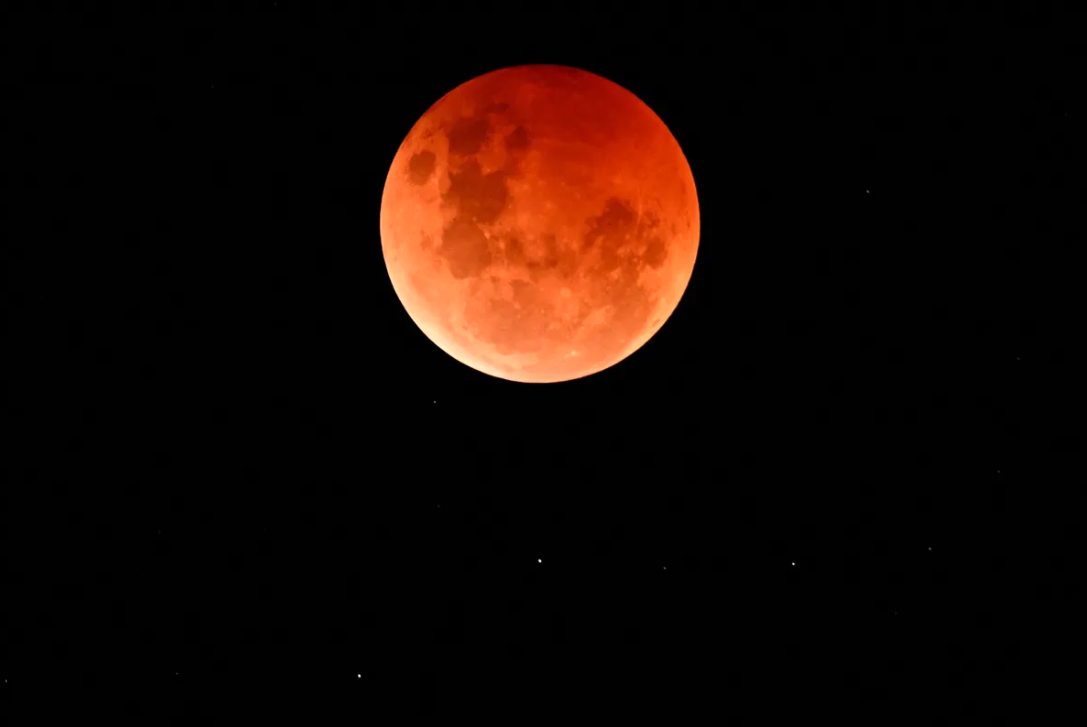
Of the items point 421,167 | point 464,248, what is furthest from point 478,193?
point 421,167

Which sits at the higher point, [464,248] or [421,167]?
[421,167]

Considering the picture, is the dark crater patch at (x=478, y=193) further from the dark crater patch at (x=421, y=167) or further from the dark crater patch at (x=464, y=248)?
the dark crater patch at (x=421, y=167)

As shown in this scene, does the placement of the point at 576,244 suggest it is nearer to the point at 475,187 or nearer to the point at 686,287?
the point at 475,187

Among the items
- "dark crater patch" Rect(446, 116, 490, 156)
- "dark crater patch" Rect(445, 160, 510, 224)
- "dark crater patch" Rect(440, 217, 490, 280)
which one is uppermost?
"dark crater patch" Rect(446, 116, 490, 156)

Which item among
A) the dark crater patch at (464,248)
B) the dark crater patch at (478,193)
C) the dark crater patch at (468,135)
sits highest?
the dark crater patch at (468,135)

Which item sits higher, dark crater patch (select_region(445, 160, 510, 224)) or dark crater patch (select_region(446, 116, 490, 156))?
dark crater patch (select_region(446, 116, 490, 156))

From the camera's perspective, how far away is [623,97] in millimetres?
4785

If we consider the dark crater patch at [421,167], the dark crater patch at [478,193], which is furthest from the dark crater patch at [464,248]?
the dark crater patch at [421,167]

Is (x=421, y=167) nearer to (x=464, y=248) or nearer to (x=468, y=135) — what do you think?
(x=468, y=135)

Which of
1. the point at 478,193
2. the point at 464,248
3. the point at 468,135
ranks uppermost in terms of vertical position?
the point at 468,135

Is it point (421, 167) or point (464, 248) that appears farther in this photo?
point (421, 167)

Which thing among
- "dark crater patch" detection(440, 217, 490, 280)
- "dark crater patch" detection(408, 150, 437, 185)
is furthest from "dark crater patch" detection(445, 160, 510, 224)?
"dark crater patch" detection(408, 150, 437, 185)

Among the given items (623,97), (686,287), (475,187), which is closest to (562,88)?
(623,97)

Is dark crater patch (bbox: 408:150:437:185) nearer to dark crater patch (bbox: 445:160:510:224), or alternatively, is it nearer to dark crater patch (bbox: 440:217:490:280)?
dark crater patch (bbox: 445:160:510:224)
